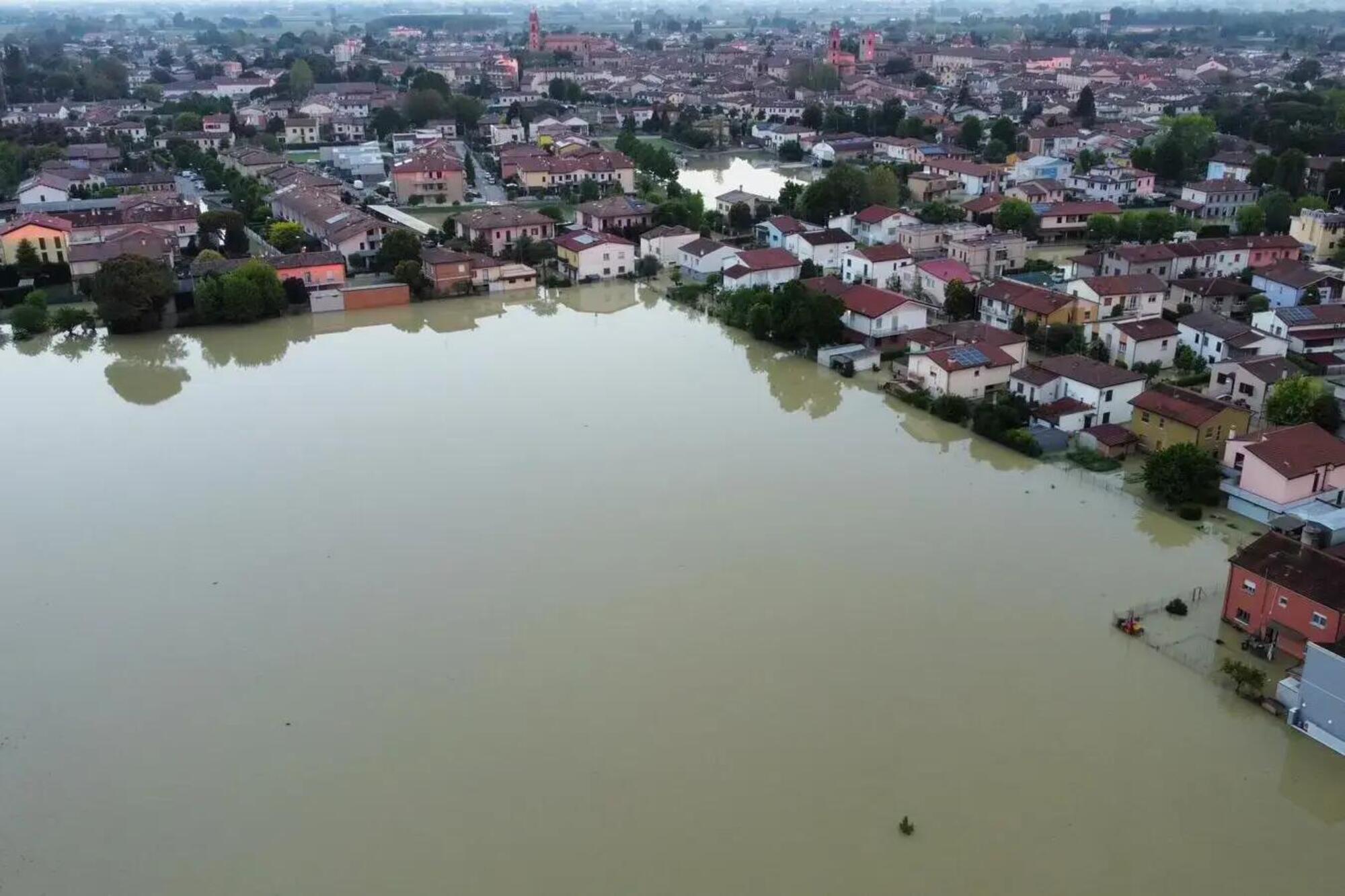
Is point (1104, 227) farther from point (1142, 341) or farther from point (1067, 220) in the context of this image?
point (1142, 341)

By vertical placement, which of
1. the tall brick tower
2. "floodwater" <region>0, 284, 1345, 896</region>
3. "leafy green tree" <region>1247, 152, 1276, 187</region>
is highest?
the tall brick tower

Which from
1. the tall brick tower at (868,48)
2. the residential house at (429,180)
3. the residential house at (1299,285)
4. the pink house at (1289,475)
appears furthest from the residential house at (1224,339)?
the tall brick tower at (868,48)

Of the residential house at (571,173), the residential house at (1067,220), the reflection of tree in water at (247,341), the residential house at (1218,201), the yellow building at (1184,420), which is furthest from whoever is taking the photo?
the residential house at (571,173)

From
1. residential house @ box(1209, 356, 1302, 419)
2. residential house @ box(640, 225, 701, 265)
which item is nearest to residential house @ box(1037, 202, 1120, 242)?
residential house @ box(640, 225, 701, 265)

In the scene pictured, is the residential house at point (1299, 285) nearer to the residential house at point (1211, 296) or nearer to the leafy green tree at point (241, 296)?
the residential house at point (1211, 296)

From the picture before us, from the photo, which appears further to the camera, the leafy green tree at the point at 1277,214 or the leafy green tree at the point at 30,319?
the leafy green tree at the point at 1277,214

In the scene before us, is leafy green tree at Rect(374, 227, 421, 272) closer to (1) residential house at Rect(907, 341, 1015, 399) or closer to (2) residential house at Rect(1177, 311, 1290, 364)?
(1) residential house at Rect(907, 341, 1015, 399)

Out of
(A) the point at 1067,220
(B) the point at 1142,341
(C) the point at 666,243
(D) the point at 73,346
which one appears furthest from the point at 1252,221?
(D) the point at 73,346
